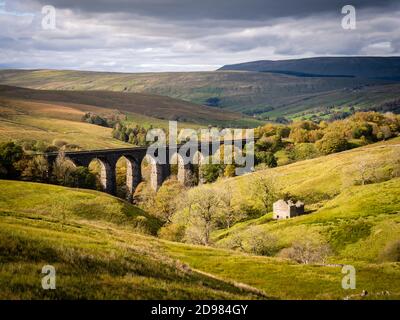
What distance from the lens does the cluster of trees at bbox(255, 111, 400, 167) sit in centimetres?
14638

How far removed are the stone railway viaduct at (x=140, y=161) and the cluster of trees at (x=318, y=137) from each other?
19.9 m

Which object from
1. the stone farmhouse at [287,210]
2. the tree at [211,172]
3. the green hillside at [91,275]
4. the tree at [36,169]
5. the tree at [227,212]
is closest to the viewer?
the green hillside at [91,275]

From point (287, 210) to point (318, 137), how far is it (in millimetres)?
91973

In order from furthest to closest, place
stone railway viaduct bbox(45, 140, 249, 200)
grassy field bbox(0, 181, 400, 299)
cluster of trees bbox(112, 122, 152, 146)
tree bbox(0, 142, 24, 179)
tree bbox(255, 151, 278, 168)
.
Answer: cluster of trees bbox(112, 122, 152, 146), tree bbox(255, 151, 278, 168), stone railway viaduct bbox(45, 140, 249, 200), tree bbox(0, 142, 24, 179), grassy field bbox(0, 181, 400, 299)

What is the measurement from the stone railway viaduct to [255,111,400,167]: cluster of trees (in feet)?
65.3

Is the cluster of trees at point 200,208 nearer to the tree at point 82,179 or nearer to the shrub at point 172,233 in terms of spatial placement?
the shrub at point 172,233

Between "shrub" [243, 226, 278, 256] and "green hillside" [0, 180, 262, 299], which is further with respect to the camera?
"shrub" [243, 226, 278, 256]

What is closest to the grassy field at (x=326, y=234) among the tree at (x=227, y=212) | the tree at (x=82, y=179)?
the tree at (x=227, y=212)

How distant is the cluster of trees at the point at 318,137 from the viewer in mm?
146375

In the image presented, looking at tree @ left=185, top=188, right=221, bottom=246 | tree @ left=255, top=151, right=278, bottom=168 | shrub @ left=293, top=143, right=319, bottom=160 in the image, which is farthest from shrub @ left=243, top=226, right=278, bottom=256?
shrub @ left=293, top=143, right=319, bottom=160

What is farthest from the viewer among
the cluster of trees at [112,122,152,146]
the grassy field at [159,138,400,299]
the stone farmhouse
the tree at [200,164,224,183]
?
the cluster of trees at [112,122,152,146]

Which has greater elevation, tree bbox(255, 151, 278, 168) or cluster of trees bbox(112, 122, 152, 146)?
cluster of trees bbox(112, 122, 152, 146)

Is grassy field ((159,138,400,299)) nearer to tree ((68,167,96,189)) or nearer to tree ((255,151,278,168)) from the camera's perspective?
tree ((255,151,278,168))
